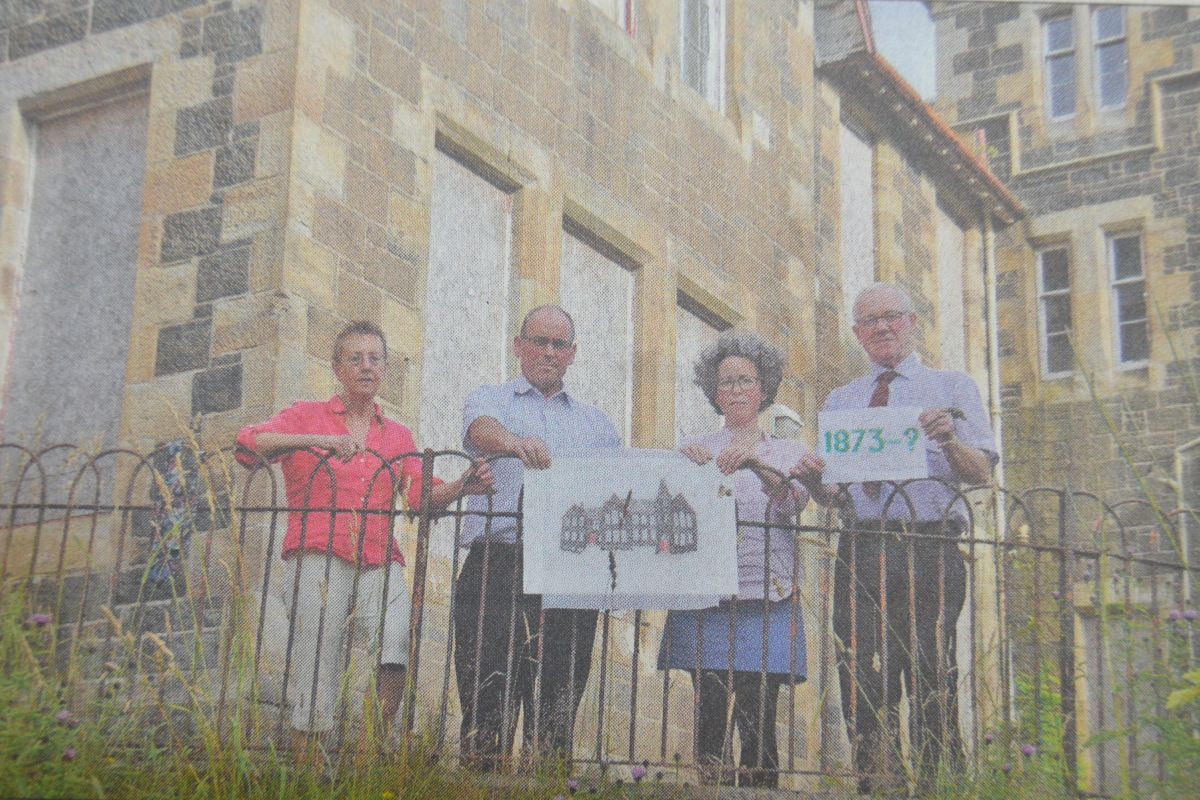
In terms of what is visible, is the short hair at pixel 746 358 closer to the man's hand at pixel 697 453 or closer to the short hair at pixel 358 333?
the man's hand at pixel 697 453

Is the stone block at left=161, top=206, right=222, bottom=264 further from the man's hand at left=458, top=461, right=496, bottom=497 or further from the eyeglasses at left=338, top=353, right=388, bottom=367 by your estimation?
the man's hand at left=458, top=461, right=496, bottom=497

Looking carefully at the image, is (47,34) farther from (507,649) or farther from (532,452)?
(507,649)

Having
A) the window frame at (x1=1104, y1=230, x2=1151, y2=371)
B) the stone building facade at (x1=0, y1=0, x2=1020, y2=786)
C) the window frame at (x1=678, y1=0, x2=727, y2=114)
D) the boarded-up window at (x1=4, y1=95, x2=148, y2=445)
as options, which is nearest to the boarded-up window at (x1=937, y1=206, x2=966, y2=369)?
the stone building facade at (x1=0, y1=0, x2=1020, y2=786)

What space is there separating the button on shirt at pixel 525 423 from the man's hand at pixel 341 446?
1.32 ft

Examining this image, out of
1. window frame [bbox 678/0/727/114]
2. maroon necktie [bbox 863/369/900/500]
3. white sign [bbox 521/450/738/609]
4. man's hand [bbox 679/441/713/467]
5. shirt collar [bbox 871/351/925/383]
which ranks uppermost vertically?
window frame [bbox 678/0/727/114]

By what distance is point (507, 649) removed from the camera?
508 cm

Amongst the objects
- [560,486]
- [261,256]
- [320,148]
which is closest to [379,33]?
[320,148]

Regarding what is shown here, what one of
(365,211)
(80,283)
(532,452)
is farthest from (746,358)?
(80,283)

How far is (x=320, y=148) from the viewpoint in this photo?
5.99m

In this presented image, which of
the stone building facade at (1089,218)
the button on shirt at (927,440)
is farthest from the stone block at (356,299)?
the stone building facade at (1089,218)

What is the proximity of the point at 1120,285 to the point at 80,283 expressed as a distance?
218 inches

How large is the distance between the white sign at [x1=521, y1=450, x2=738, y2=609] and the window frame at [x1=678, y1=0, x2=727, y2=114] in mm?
3447

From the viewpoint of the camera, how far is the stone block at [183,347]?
19.2ft

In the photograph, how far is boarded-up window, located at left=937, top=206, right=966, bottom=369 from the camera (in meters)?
8.55
